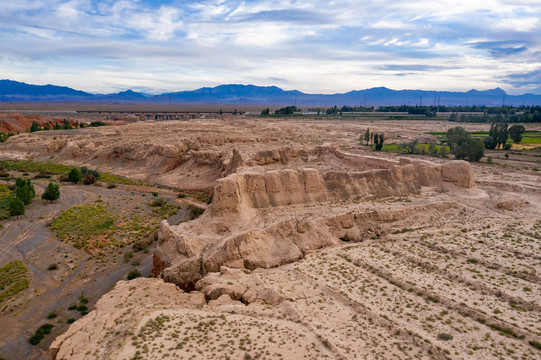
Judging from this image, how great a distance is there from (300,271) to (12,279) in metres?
16.4

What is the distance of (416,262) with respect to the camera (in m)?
20.5

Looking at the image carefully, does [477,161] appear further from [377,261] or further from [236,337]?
[236,337]

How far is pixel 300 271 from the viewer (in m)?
19.3

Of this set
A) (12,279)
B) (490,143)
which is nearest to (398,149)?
(490,143)

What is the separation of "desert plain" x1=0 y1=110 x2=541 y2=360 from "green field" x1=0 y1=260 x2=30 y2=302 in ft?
1.46

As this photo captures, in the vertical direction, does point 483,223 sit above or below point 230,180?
below

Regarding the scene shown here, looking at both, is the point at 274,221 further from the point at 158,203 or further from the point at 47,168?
the point at 47,168

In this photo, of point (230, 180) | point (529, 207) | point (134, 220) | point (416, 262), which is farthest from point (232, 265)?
point (529, 207)

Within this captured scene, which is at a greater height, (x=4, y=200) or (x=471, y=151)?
(x=471, y=151)

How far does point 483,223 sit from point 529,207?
6376mm

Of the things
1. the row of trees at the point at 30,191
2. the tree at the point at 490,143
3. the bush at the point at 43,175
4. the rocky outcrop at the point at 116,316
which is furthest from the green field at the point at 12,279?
the tree at the point at 490,143

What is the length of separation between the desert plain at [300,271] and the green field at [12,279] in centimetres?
45

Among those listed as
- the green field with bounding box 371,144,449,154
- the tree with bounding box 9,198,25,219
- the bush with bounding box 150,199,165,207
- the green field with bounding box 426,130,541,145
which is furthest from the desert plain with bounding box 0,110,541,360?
the green field with bounding box 426,130,541,145

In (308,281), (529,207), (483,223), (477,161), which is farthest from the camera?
(477,161)
